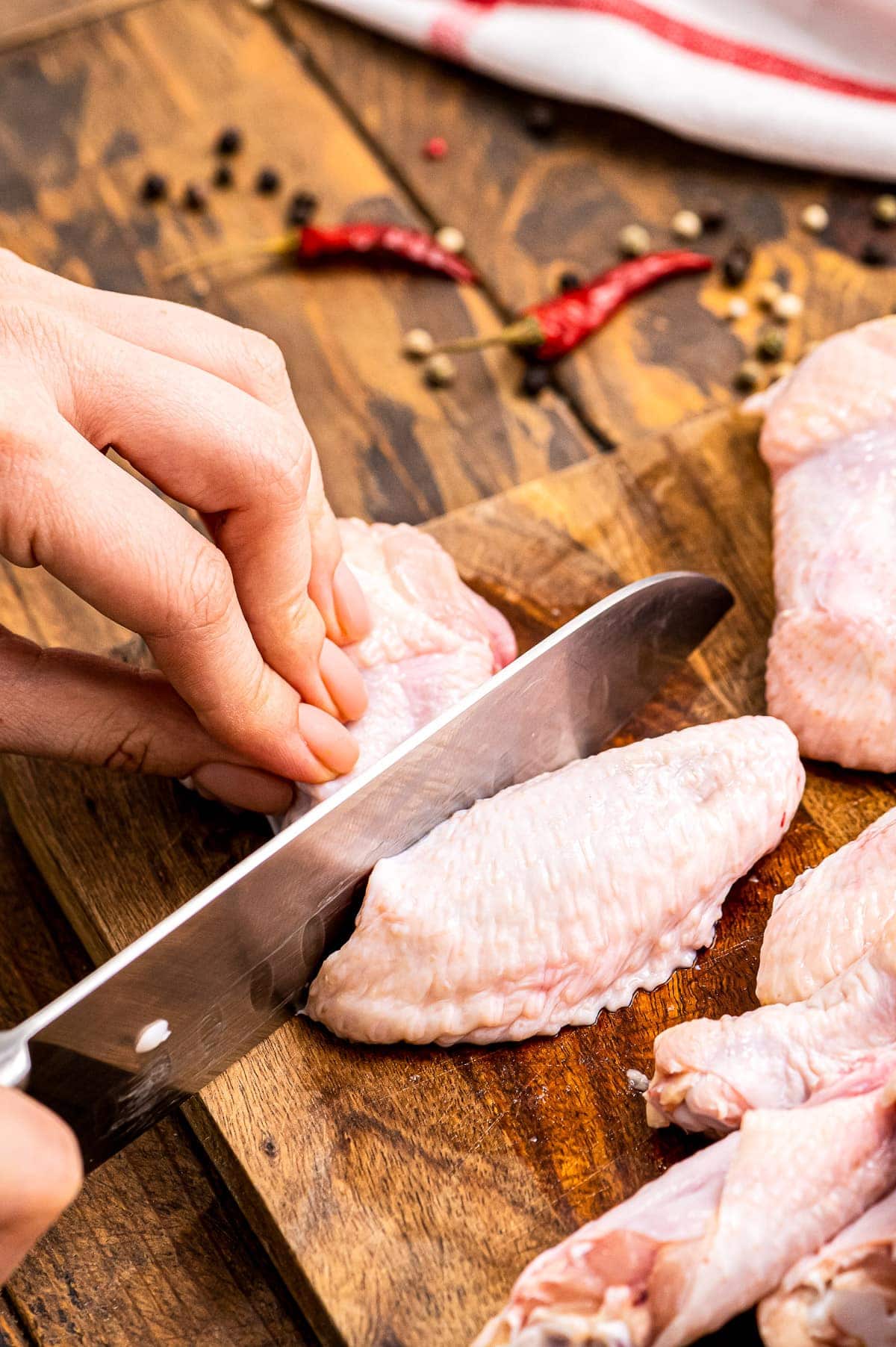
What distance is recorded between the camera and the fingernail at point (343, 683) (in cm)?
236

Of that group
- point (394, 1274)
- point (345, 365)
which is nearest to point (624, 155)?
point (345, 365)

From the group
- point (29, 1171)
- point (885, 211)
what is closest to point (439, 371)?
point (885, 211)

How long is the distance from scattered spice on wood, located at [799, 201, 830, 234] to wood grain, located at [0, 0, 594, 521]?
0.94 meters

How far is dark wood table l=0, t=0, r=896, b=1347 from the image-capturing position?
133 inches

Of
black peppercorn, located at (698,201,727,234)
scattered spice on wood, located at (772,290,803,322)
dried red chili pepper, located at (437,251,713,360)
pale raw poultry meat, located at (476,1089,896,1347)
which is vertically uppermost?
dried red chili pepper, located at (437,251,713,360)

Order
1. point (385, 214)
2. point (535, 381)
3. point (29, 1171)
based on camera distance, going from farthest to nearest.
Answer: point (385, 214) < point (535, 381) < point (29, 1171)

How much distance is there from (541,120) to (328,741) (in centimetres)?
241

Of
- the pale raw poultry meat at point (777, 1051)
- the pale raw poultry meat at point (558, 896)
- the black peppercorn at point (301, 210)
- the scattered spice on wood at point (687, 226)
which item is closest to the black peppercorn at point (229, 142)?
the black peppercorn at point (301, 210)

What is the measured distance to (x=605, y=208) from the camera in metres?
3.79

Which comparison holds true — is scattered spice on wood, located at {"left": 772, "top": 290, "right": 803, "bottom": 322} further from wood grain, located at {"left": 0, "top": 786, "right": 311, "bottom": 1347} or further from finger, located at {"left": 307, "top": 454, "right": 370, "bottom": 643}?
wood grain, located at {"left": 0, "top": 786, "right": 311, "bottom": 1347}

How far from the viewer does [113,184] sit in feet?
12.4

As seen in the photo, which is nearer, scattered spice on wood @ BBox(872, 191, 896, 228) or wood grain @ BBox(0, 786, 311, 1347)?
wood grain @ BBox(0, 786, 311, 1347)

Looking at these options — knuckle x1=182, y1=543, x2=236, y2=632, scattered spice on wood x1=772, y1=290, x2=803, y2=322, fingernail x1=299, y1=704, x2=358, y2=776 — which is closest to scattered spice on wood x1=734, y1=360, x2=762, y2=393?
scattered spice on wood x1=772, y1=290, x2=803, y2=322

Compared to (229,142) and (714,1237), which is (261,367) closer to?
(714,1237)
